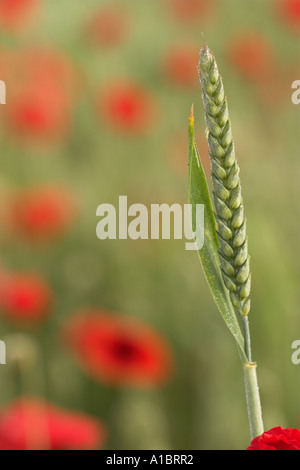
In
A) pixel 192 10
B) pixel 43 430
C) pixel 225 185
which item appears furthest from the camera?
pixel 192 10

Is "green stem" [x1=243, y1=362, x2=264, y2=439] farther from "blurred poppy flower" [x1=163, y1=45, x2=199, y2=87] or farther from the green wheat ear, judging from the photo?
"blurred poppy flower" [x1=163, y1=45, x2=199, y2=87]

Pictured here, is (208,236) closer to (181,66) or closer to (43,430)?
(43,430)

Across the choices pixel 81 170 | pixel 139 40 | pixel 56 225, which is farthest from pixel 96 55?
pixel 56 225

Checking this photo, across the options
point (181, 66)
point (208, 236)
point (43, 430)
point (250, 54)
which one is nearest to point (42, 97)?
point (181, 66)

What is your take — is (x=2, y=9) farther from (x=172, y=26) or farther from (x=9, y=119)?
(x=172, y=26)

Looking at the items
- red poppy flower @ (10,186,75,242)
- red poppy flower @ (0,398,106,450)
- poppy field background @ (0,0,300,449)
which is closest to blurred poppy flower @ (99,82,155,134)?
poppy field background @ (0,0,300,449)
